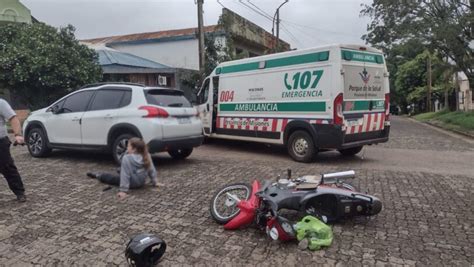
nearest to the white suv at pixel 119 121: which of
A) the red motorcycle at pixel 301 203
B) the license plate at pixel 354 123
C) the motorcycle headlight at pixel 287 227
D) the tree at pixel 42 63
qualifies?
the license plate at pixel 354 123

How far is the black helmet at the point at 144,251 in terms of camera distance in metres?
3.41

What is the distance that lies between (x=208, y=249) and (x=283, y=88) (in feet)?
19.3

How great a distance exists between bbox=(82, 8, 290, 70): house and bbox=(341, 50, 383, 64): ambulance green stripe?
1221 cm

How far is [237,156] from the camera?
988cm

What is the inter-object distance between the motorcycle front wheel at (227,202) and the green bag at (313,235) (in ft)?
2.74

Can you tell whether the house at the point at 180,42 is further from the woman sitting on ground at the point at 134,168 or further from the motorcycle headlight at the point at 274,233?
the motorcycle headlight at the point at 274,233

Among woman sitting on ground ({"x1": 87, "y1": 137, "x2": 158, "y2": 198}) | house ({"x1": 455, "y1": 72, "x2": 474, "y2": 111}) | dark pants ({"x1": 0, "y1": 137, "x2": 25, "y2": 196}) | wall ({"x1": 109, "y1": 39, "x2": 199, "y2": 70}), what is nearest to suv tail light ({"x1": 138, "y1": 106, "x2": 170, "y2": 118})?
woman sitting on ground ({"x1": 87, "y1": 137, "x2": 158, "y2": 198})

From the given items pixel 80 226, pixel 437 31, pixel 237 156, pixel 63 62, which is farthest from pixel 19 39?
pixel 437 31

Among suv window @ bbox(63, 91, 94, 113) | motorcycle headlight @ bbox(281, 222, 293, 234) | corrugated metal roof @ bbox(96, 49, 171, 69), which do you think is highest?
corrugated metal roof @ bbox(96, 49, 171, 69)

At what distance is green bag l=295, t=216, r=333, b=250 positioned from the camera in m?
3.80

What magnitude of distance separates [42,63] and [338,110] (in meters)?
13.4

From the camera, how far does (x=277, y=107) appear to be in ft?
30.7

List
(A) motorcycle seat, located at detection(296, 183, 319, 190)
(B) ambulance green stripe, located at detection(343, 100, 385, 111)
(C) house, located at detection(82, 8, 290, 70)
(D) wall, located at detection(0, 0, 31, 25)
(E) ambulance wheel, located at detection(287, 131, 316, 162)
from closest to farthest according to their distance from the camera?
(A) motorcycle seat, located at detection(296, 183, 319, 190)
(B) ambulance green stripe, located at detection(343, 100, 385, 111)
(E) ambulance wheel, located at detection(287, 131, 316, 162)
(D) wall, located at detection(0, 0, 31, 25)
(C) house, located at detection(82, 8, 290, 70)

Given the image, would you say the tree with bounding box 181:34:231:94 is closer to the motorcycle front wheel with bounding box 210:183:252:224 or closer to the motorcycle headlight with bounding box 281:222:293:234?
the motorcycle front wheel with bounding box 210:183:252:224
